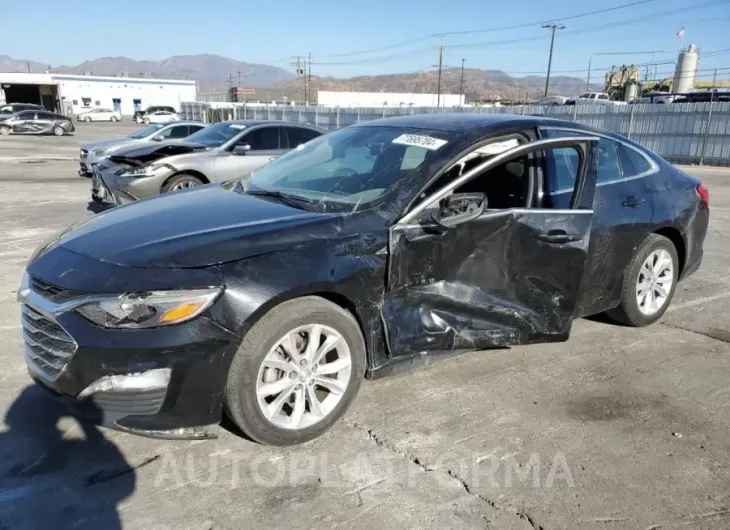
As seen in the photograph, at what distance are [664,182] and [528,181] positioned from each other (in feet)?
5.17

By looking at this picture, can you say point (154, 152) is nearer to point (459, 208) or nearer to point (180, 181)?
point (180, 181)

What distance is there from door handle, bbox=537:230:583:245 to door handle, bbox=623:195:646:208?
0.74m

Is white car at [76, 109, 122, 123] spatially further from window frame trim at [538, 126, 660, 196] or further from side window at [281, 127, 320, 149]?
window frame trim at [538, 126, 660, 196]

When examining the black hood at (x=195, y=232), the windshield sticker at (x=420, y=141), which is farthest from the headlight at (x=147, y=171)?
the windshield sticker at (x=420, y=141)

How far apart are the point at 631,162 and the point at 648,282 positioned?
96 centimetres

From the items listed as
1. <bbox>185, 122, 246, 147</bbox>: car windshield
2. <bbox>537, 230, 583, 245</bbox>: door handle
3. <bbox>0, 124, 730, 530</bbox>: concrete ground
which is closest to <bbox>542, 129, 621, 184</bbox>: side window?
<bbox>537, 230, 583, 245</bbox>: door handle

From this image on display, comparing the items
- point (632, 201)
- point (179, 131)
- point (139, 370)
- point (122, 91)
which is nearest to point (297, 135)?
point (179, 131)

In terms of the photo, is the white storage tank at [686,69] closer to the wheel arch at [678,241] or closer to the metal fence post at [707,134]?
the metal fence post at [707,134]

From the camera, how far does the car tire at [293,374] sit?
280 cm

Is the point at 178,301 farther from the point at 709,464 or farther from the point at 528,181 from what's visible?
the point at 709,464

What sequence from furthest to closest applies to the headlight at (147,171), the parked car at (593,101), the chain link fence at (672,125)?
the parked car at (593,101) < the chain link fence at (672,125) < the headlight at (147,171)

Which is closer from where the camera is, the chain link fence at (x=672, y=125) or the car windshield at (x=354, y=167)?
the car windshield at (x=354, y=167)

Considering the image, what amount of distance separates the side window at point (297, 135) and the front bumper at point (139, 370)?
7839 mm

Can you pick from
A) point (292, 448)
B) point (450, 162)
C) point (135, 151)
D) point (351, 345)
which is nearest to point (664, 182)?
point (450, 162)
